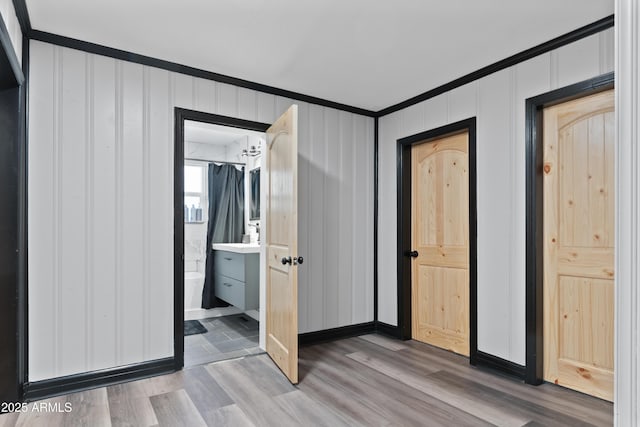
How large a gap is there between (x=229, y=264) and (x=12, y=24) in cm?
299

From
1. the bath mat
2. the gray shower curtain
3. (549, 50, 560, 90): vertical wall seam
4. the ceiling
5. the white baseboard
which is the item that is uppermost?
the ceiling

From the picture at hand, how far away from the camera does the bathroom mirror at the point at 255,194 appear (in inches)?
203

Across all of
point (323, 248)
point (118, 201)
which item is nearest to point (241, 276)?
point (323, 248)

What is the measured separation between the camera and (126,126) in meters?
2.84

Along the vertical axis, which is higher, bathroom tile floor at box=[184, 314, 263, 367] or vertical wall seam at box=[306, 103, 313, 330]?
vertical wall seam at box=[306, 103, 313, 330]

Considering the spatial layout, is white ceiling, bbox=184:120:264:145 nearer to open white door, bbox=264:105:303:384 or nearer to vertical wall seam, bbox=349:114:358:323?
vertical wall seam, bbox=349:114:358:323

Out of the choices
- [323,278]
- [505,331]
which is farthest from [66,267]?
[505,331]

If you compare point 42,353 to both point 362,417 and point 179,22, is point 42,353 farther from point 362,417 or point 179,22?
point 179,22

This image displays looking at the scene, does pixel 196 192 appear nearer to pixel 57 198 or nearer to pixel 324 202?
pixel 324 202

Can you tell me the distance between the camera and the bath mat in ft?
13.4

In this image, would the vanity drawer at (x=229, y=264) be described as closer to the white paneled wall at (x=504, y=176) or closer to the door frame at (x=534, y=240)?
the white paneled wall at (x=504, y=176)

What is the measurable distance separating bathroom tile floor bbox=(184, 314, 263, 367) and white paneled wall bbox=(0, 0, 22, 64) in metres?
2.43

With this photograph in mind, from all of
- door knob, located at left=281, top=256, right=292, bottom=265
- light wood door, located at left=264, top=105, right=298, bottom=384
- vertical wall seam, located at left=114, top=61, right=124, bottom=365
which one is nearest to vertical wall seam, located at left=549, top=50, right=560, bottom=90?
light wood door, located at left=264, top=105, right=298, bottom=384

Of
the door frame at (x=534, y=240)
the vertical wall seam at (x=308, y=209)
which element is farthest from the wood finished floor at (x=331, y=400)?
the vertical wall seam at (x=308, y=209)
